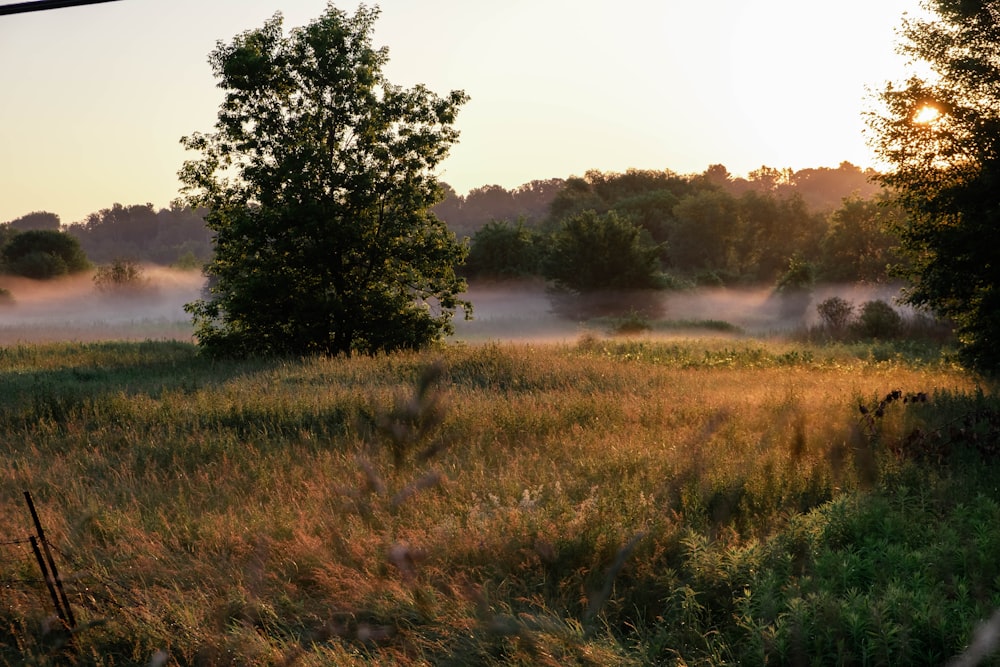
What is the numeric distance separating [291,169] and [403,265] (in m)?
4.16

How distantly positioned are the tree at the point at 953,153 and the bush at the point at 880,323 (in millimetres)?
14065

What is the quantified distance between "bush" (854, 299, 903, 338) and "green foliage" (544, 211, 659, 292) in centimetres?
1674

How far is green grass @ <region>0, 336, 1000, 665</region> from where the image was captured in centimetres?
520

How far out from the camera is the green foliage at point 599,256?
45906mm

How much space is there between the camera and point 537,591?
6105 mm

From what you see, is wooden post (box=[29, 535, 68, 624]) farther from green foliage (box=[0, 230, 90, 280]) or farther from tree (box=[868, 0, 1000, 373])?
green foliage (box=[0, 230, 90, 280])

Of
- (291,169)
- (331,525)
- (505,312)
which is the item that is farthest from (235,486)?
(505,312)

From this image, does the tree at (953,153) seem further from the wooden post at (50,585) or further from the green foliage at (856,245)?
the green foliage at (856,245)

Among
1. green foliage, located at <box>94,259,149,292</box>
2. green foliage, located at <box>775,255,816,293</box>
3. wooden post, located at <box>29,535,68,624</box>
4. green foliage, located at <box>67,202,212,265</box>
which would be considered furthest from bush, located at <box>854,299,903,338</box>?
green foliage, located at <box>67,202,212,265</box>

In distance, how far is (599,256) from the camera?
45875 millimetres

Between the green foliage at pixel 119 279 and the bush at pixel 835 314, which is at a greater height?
the green foliage at pixel 119 279

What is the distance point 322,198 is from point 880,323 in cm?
2146

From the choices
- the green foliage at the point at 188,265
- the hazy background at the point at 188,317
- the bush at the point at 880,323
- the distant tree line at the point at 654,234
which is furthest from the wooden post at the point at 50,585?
the green foliage at the point at 188,265

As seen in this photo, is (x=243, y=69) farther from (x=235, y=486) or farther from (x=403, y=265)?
(x=235, y=486)
